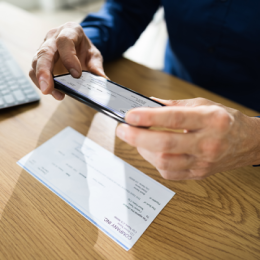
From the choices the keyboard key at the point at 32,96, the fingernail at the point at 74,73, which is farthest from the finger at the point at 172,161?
the keyboard key at the point at 32,96

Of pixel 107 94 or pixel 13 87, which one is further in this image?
pixel 13 87

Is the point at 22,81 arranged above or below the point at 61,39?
below

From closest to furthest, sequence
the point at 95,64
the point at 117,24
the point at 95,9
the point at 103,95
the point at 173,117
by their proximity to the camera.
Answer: the point at 173,117 → the point at 103,95 → the point at 95,64 → the point at 117,24 → the point at 95,9

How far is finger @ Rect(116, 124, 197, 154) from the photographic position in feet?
0.84

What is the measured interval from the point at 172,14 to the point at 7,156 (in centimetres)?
63

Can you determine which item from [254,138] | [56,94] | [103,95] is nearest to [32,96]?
[56,94]

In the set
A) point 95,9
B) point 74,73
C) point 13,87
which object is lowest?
point 95,9

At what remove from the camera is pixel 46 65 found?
39 centimetres

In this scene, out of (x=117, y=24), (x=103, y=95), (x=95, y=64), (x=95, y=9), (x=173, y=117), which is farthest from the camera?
(x=95, y=9)

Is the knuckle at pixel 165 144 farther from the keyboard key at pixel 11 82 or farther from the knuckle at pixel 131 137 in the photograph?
the keyboard key at pixel 11 82

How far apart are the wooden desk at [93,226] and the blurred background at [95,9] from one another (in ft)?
4.47

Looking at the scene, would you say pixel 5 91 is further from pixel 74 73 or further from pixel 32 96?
pixel 74 73

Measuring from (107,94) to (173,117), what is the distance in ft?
0.48

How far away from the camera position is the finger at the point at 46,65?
0.37 meters
